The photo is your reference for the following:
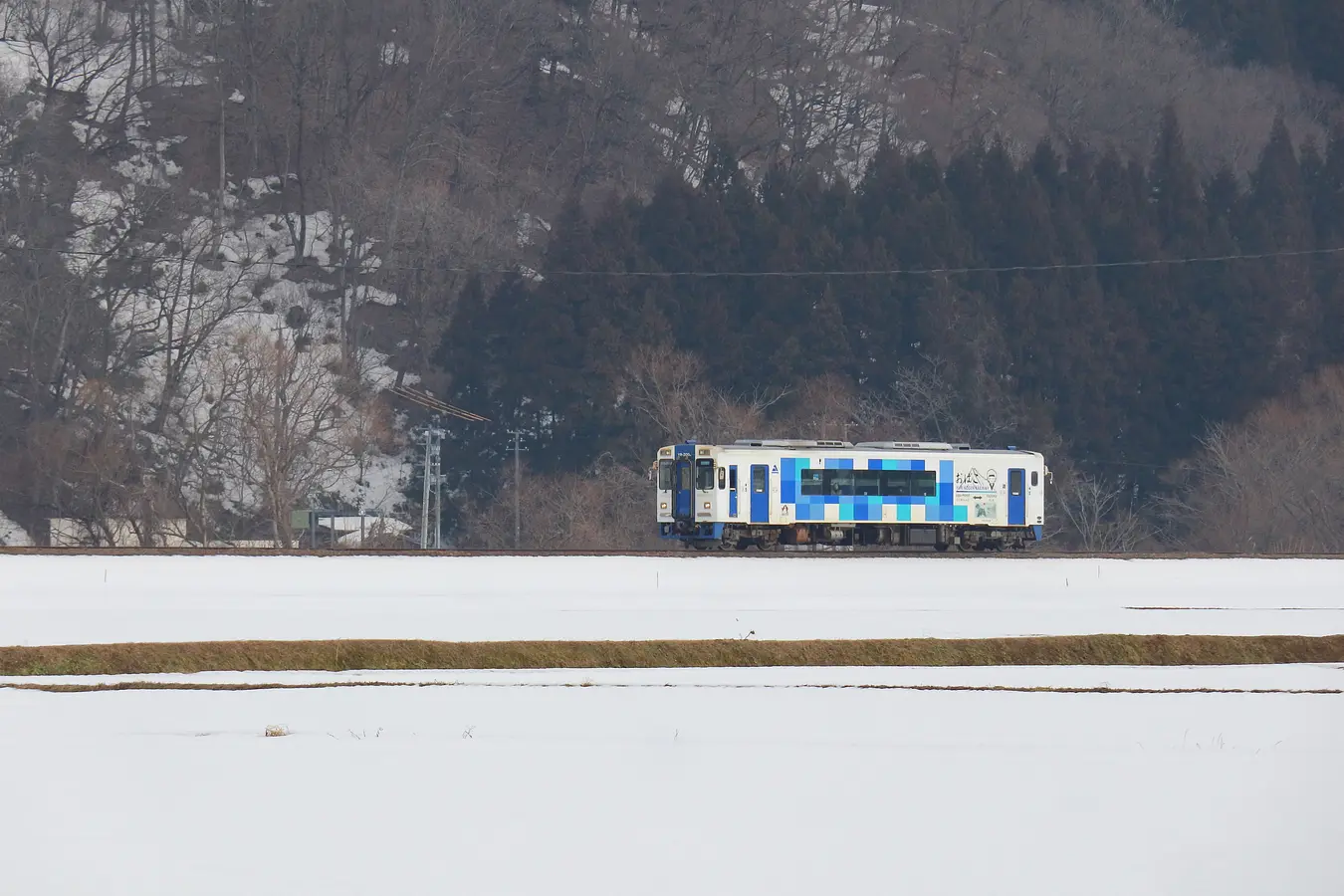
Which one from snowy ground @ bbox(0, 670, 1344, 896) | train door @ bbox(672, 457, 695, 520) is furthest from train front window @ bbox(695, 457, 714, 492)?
snowy ground @ bbox(0, 670, 1344, 896)

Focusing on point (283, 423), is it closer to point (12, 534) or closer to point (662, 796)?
point (12, 534)

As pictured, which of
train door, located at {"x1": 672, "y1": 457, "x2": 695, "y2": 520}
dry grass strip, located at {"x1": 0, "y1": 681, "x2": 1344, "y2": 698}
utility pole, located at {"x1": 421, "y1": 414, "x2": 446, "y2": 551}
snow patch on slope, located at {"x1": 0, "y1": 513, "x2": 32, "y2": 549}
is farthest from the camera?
snow patch on slope, located at {"x1": 0, "y1": 513, "x2": 32, "y2": 549}

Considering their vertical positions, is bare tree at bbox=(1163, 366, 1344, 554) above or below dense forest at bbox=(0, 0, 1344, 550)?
below

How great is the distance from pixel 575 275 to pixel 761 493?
38.1m

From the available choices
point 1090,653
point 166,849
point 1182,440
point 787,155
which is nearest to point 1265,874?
point 166,849

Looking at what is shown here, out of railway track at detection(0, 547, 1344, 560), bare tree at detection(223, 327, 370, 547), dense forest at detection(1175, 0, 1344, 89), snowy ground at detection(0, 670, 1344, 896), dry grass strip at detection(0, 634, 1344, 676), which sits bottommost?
snowy ground at detection(0, 670, 1344, 896)

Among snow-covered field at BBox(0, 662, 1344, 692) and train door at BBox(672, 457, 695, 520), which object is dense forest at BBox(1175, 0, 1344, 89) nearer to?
train door at BBox(672, 457, 695, 520)

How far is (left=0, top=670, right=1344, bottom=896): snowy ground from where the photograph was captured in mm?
11789

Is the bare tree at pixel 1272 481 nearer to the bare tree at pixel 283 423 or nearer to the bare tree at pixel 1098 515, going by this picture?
the bare tree at pixel 1098 515

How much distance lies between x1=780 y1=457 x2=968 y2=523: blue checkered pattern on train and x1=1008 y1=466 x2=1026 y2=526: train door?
137cm

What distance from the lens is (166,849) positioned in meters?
12.2

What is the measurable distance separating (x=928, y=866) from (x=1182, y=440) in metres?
76.1

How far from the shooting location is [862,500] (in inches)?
1996

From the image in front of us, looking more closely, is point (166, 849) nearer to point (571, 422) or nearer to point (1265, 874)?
point (1265, 874)
